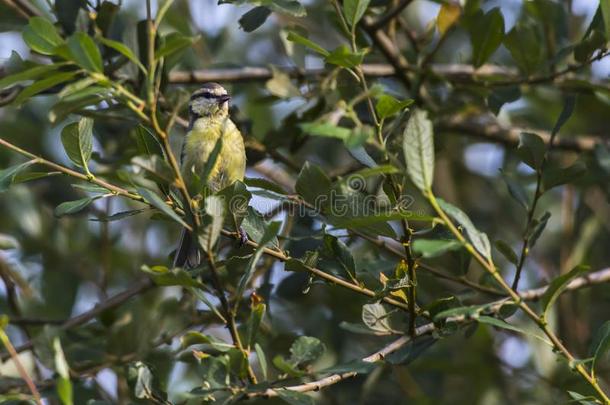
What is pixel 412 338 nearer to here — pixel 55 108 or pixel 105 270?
pixel 55 108

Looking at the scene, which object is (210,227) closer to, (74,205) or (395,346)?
(74,205)

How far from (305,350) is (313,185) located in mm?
479

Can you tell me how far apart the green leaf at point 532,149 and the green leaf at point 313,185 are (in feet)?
2.40

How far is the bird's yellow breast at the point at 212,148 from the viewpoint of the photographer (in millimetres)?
3939

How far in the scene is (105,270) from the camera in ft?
15.1

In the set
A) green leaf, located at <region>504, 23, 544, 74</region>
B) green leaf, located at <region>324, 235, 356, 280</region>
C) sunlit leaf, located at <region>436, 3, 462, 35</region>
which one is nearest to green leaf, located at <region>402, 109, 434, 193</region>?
green leaf, located at <region>324, 235, 356, 280</region>

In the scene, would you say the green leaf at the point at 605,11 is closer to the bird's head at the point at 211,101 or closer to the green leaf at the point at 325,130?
the green leaf at the point at 325,130

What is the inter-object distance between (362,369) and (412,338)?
0.39 m

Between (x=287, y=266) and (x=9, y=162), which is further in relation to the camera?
(x=9, y=162)

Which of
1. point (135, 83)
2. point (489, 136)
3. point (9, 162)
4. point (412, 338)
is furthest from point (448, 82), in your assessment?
point (9, 162)

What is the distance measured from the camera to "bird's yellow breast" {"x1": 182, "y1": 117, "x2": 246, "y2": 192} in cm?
394

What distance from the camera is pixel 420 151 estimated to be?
6.44 feet

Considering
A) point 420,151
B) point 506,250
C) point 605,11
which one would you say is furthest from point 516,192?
point 420,151

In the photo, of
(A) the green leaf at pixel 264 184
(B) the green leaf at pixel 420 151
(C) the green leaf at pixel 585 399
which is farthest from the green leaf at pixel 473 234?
(A) the green leaf at pixel 264 184
